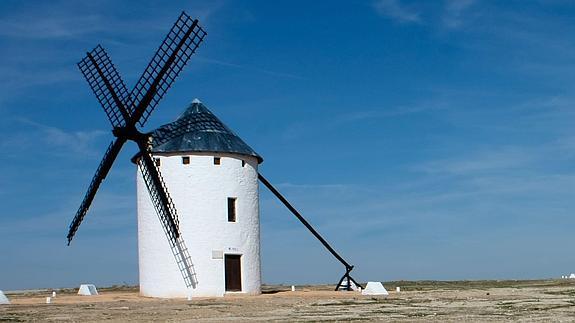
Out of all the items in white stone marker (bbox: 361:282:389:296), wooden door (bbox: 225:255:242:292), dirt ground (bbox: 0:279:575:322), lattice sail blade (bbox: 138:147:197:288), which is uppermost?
lattice sail blade (bbox: 138:147:197:288)

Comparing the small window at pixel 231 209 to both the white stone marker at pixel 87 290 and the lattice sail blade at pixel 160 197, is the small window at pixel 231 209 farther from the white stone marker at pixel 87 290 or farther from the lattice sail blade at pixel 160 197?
the white stone marker at pixel 87 290

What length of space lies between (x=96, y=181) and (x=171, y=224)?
4929 millimetres

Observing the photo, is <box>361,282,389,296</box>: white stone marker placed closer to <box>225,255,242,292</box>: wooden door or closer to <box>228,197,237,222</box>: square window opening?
<box>225,255,242,292</box>: wooden door

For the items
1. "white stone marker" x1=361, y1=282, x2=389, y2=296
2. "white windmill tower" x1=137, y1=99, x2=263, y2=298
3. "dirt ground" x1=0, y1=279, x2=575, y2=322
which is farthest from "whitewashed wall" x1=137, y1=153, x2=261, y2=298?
"white stone marker" x1=361, y1=282, x2=389, y2=296

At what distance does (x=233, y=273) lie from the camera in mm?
34781

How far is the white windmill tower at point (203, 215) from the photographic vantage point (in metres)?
34.0

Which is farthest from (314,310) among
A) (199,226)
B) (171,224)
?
(171,224)

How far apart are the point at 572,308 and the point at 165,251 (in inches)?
663

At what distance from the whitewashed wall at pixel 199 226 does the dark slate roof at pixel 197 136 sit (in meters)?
0.34

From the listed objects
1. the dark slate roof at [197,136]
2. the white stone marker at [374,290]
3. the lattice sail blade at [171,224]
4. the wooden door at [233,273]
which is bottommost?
the white stone marker at [374,290]

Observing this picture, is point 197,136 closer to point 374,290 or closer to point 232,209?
point 232,209

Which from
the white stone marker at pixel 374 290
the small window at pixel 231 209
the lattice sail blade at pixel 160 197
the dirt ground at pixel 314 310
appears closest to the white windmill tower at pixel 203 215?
the small window at pixel 231 209

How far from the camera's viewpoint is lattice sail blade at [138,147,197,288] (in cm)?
3359

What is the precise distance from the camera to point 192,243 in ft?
111
